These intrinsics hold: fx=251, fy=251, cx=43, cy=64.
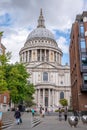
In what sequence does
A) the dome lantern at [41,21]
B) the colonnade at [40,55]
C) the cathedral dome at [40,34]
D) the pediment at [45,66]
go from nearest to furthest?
the pediment at [45,66] < the colonnade at [40,55] < the cathedral dome at [40,34] < the dome lantern at [41,21]

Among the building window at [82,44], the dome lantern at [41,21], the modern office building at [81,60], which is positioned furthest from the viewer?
the dome lantern at [41,21]

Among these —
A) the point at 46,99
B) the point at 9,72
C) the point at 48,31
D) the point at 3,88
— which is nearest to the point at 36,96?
the point at 46,99

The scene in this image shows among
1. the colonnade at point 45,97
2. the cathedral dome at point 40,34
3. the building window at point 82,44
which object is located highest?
the cathedral dome at point 40,34

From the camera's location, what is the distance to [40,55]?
465 ft

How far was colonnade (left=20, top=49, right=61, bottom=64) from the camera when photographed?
14125 centimetres

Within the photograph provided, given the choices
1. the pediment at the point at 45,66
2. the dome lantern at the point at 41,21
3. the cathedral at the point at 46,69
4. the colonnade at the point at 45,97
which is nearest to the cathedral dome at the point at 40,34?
the cathedral at the point at 46,69

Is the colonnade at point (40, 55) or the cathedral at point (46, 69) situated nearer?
the cathedral at point (46, 69)

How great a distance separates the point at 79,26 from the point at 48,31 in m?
99.9

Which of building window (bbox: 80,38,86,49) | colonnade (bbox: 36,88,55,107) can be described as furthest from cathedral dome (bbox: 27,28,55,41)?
building window (bbox: 80,38,86,49)

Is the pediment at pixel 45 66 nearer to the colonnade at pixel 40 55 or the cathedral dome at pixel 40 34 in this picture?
the colonnade at pixel 40 55

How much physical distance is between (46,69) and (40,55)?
1563 cm

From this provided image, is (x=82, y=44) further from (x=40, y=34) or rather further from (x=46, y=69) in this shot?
(x=40, y=34)

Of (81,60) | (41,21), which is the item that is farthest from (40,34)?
(81,60)

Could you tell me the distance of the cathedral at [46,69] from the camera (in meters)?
118
